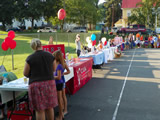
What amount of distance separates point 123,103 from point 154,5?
119ft

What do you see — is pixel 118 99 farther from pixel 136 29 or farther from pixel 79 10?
pixel 79 10

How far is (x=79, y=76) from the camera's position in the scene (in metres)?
7.62

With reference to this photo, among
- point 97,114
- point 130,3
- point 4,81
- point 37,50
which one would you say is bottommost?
point 97,114

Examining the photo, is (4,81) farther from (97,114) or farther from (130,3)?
(130,3)

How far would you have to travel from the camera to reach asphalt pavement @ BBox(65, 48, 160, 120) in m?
5.35

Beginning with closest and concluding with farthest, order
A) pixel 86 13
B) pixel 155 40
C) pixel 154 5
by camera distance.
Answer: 1. pixel 155 40
2. pixel 154 5
3. pixel 86 13

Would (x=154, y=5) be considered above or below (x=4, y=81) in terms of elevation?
above

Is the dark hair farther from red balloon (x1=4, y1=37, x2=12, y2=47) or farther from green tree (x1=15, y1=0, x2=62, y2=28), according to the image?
green tree (x1=15, y1=0, x2=62, y2=28)

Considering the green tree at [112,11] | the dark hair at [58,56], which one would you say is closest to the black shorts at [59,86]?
the dark hair at [58,56]

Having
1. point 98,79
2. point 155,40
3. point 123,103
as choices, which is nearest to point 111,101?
point 123,103

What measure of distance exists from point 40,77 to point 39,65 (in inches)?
8.7

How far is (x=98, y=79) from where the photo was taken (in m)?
9.34

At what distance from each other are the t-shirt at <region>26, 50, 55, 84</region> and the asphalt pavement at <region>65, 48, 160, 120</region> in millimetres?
1856

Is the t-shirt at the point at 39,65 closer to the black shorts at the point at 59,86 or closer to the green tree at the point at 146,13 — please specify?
the black shorts at the point at 59,86
